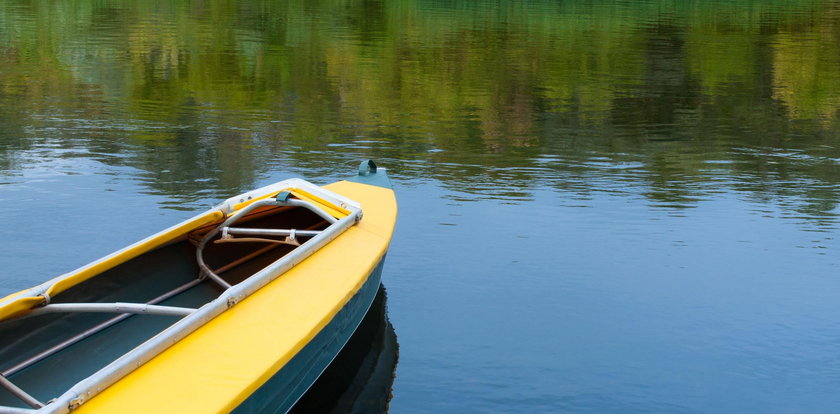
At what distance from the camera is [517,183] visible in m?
19.2

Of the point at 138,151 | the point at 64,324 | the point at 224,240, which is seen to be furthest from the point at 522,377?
the point at 138,151

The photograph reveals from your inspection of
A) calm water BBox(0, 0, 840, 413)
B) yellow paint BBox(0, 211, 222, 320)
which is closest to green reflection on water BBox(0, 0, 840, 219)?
calm water BBox(0, 0, 840, 413)

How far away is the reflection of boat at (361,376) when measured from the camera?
9.01 meters

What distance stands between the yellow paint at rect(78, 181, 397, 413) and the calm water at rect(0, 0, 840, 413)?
4.96 ft

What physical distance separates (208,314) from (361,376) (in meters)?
2.65

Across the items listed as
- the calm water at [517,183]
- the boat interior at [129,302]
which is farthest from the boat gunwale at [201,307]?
the calm water at [517,183]

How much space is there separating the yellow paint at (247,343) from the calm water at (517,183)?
4.96 feet

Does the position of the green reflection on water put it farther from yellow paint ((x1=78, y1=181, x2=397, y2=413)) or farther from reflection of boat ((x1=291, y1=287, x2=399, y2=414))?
yellow paint ((x1=78, y1=181, x2=397, y2=413))

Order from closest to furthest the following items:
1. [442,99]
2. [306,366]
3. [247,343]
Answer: [247,343] < [306,366] < [442,99]

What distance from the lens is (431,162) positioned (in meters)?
21.1

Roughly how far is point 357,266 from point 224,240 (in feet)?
6.24

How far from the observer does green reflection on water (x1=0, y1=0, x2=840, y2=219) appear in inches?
802

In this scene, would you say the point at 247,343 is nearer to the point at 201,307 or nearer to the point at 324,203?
the point at 201,307

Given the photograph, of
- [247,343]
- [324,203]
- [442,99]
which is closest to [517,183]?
[324,203]
